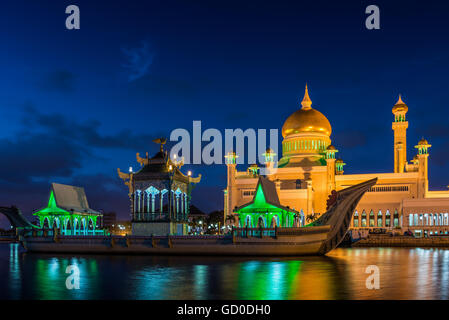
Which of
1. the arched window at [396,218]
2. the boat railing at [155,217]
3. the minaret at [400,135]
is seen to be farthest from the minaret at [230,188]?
the boat railing at [155,217]

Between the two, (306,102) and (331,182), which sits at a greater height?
(306,102)

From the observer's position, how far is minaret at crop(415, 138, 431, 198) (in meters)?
70.6

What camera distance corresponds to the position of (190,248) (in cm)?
3481

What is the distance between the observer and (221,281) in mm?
20750

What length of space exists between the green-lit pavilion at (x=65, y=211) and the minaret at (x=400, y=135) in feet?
168

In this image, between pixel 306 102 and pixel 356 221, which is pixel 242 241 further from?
pixel 306 102

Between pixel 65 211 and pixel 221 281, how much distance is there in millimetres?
25971

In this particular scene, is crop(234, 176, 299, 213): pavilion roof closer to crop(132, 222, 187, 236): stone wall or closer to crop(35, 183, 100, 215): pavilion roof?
crop(132, 222, 187, 236): stone wall

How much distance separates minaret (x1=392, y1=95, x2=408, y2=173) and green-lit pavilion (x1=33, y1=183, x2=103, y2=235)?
5134 cm

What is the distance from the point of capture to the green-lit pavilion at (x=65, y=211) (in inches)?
1682

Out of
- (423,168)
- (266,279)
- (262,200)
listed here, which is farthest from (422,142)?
(266,279)

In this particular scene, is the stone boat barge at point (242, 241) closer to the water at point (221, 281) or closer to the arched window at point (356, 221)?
the water at point (221, 281)
